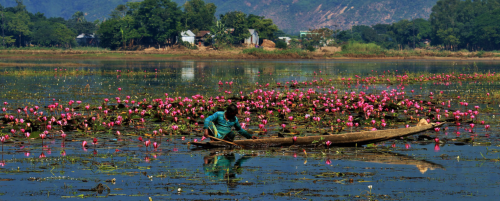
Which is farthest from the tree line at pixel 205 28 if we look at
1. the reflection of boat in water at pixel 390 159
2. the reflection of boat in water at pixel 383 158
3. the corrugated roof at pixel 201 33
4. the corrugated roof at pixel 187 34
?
the reflection of boat in water at pixel 390 159

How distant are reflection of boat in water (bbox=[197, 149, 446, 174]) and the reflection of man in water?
57 cm

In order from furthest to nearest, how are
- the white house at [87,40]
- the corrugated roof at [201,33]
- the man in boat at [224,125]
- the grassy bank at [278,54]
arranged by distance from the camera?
the white house at [87,40] < the corrugated roof at [201,33] < the grassy bank at [278,54] < the man in boat at [224,125]

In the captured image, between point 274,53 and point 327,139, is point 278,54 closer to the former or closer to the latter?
point 274,53

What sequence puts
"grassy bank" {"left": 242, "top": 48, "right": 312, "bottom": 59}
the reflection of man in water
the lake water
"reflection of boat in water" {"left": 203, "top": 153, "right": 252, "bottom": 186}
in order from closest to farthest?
1. the lake water
2. "reflection of boat in water" {"left": 203, "top": 153, "right": 252, "bottom": 186}
3. the reflection of man in water
4. "grassy bank" {"left": 242, "top": 48, "right": 312, "bottom": 59}

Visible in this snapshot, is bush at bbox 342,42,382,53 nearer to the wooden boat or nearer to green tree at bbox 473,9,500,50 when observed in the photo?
green tree at bbox 473,9,500,50

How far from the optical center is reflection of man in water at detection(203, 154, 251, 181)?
10723 mm

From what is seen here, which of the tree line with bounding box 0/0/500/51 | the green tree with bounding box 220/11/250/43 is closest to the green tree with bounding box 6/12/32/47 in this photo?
the tree line with bounding box 0/0/500/51

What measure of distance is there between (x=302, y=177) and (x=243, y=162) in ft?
6.49

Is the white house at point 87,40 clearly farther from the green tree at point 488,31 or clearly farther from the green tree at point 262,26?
the green tree at point 488,31

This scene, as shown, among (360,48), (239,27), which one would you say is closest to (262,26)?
(239,27)

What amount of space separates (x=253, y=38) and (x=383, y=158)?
428 feet

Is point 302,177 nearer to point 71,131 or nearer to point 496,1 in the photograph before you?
point 71,131

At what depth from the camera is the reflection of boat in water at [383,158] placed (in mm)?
11664

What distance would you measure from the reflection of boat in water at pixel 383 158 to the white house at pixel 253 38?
127 m
